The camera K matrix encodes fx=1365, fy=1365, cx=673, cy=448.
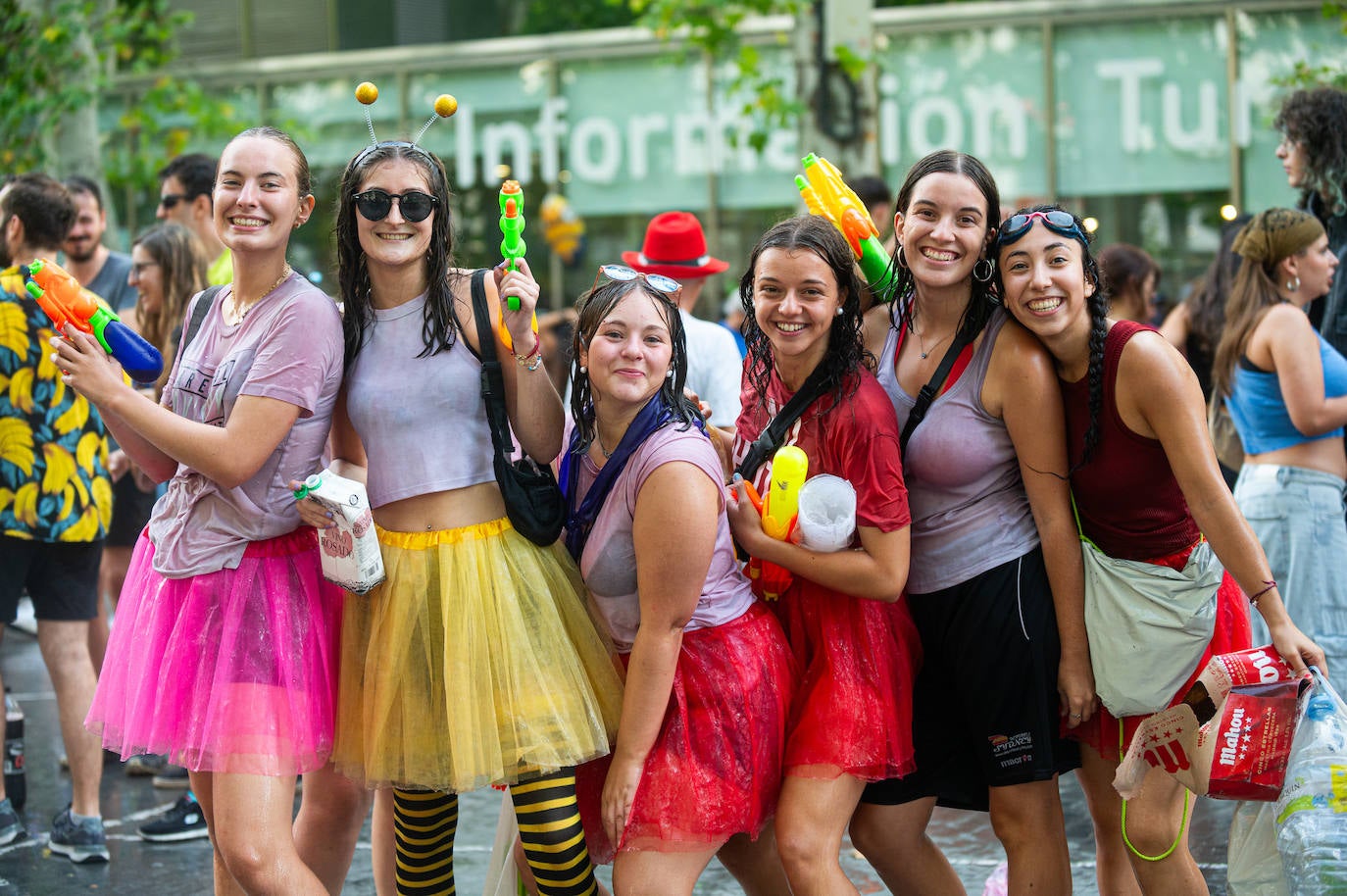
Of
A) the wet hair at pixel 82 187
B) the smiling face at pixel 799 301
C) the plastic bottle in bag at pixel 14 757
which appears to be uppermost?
the wet hair at pixel 82 187

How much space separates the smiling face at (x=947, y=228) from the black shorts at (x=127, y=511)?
4036 mm

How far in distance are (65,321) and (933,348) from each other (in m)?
2.07

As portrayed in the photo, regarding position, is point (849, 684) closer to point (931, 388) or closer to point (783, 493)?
point (783, 493)

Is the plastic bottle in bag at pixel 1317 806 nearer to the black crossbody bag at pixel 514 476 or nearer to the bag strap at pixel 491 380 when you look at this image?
the black crossbody bag at pixel 514 476

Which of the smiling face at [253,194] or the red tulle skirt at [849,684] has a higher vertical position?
the smiling face at [253,194]

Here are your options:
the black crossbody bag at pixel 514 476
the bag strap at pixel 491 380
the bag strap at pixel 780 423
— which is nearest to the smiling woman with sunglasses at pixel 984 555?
the bag strap at pixel 780 423

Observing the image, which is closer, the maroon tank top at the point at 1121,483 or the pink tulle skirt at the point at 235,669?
the pink tulle skirt at the point at 235,669

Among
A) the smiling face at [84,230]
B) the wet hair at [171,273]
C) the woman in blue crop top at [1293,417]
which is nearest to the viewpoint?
the woman in blue crop top at [1293,417]

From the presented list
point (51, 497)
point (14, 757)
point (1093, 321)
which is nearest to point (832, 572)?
point (1093, 321)

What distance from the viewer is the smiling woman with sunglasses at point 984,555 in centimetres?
327

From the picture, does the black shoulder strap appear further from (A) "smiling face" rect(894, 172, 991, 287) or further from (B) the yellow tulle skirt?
(A) "smiling face" rect(894, 172, 991, 287)

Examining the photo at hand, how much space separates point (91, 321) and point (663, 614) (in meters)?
1.47

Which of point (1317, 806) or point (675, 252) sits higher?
point (675, 252)

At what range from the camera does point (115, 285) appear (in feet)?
19.9
